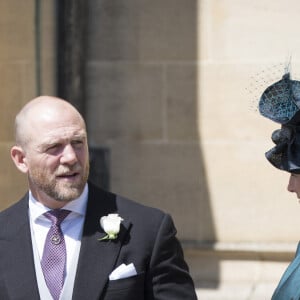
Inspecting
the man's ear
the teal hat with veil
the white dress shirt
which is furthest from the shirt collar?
the teal hat with veil

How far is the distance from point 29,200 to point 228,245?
2448 mm

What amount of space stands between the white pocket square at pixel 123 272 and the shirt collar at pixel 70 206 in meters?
0.25

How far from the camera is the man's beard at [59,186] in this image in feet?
11.9

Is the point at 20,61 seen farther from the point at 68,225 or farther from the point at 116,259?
the point at 116,259

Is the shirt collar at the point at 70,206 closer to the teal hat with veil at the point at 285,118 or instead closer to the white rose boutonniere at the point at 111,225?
the white rose boutonniere at the point at 111,225

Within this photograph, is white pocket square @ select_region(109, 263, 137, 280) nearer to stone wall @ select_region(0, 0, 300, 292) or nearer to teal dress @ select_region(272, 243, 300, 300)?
teal dress @ select_region(272, 243, 300, 300)

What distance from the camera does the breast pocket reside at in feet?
11.9

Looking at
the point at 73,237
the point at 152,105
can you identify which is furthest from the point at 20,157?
the point at 152,105

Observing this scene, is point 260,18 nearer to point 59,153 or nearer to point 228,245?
point 228,245

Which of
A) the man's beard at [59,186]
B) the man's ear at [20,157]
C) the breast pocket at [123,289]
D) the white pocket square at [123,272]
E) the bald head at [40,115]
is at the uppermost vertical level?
the bald head at [40,115]

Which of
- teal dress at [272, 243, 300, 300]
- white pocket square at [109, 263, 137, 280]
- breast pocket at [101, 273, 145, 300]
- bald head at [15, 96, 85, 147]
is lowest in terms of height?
breast pocket at [101, 273, 145, 300]

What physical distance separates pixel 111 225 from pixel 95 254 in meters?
0.11

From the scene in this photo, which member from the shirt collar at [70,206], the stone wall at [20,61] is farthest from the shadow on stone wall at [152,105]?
the shirt collar at [70,206]

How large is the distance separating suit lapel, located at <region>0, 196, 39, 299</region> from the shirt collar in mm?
37
